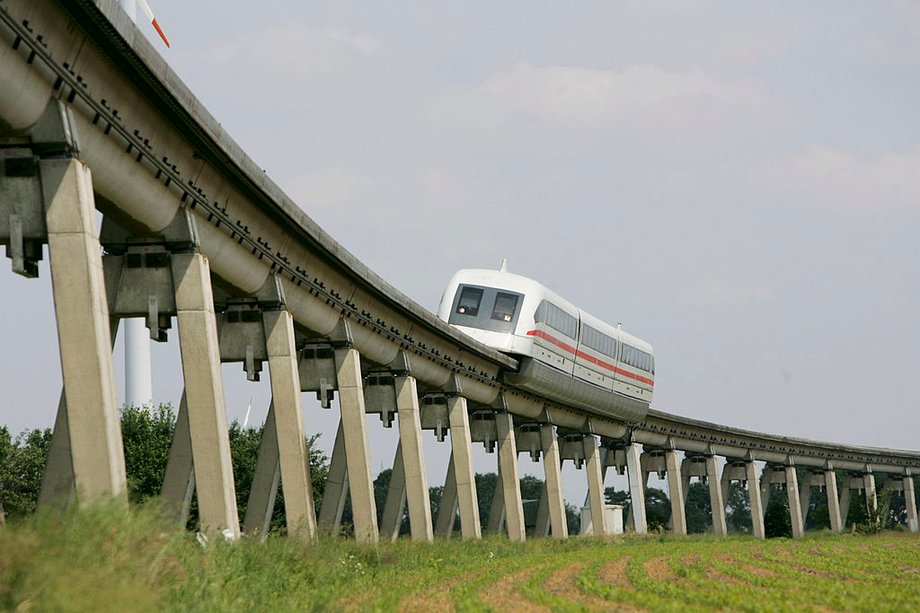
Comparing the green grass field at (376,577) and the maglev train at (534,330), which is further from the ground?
the maglev train at (534,330)

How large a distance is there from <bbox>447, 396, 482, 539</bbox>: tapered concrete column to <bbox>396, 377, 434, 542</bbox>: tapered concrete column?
251 inches

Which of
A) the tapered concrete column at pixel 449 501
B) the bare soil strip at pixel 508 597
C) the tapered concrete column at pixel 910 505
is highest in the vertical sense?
the tapered concrete column at pixel 449 501

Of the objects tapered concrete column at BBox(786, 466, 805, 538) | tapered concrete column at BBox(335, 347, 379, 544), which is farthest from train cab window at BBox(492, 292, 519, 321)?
tapered concrete column at BBox(786, 466, 805, 538)

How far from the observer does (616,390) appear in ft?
211

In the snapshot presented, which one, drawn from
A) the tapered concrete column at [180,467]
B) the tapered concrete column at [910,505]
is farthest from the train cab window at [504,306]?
the tapered concrete column at [910,505]

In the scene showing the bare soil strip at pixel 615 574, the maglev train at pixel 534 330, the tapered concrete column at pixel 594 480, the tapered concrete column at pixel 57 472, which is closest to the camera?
the tapered concrete column at pixel 57 472

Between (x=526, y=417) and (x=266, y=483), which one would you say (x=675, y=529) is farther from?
(x=266, y=483)

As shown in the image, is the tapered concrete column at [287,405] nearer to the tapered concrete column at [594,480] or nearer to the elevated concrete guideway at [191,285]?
the elevated concrete guideway at [191,285]

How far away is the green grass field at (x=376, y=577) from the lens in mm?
11906

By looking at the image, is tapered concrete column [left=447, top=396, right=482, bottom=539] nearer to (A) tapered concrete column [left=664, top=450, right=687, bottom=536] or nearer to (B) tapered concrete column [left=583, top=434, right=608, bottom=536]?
(B) tapered concrete column [left=583, top=434, right=608, bottom=536]

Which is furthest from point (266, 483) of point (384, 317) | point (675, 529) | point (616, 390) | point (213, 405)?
point (675, 529)

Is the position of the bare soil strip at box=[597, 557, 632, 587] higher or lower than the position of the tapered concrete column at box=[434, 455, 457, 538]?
lower

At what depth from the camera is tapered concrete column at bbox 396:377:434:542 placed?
135ft

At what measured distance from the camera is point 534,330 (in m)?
51.6
